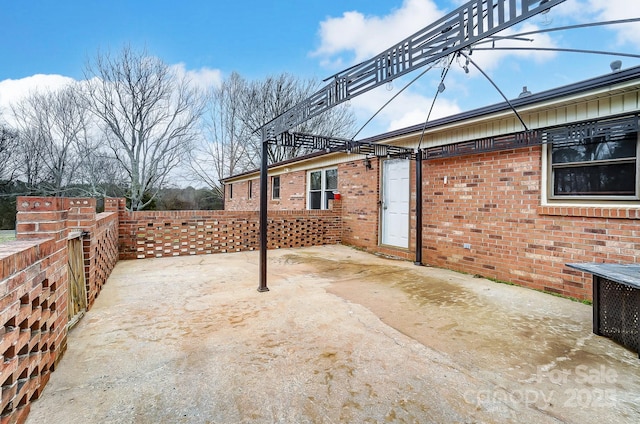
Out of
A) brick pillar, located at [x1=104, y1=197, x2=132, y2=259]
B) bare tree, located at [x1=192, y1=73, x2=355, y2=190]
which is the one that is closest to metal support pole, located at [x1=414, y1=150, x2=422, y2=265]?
brick pillar, located at [x1=104, y1=197, x2=132, y2=259]

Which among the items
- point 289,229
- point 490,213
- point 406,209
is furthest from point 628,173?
point 289,229

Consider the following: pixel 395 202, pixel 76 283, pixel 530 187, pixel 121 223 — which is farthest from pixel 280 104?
pixel 76 283

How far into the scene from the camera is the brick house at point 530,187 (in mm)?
3549

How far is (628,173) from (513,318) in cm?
230

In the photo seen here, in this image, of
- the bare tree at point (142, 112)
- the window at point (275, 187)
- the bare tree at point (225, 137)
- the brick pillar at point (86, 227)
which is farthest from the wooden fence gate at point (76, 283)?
the bare tree at point (225, 137)

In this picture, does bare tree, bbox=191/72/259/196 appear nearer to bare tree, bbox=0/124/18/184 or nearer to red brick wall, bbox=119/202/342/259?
bare tree, bbox=0/124/18/184

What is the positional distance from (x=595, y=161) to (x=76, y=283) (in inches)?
237

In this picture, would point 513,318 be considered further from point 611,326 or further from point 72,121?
point 72,121

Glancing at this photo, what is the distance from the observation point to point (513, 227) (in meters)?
4.53

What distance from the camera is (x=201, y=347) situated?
2406 millimetres

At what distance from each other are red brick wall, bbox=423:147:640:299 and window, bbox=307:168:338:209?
138 inches

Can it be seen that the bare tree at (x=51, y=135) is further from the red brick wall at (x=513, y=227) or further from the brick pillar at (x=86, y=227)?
the red brick wall at (x=513, y=227)

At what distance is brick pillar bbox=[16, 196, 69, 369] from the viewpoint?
1905 millimetres

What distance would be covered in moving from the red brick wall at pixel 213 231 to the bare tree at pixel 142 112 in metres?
9.57
